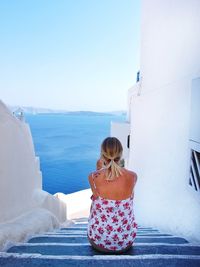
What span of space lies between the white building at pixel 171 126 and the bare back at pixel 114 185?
3.09ft

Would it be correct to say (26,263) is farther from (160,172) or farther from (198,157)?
(160,172)

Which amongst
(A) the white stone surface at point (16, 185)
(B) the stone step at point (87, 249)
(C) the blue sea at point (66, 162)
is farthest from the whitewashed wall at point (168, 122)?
(C) the blue sea at point (66, 162)

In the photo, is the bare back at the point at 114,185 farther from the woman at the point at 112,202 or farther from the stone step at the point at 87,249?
the stone step at the point at 87,249

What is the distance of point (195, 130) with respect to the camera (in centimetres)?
313

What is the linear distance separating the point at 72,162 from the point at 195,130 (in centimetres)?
3708

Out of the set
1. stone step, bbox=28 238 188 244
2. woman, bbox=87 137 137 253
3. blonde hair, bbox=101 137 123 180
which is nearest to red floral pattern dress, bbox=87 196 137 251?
woman, bbox=87 137 137 253

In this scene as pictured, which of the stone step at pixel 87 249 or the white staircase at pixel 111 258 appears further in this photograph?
the stone step at pixel 87 249

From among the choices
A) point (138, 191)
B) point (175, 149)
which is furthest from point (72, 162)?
point (175, 149)

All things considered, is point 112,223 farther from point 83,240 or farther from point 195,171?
point 195,171

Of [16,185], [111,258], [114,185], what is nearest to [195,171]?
[114,185]

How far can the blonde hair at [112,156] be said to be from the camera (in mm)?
2508

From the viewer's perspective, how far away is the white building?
10.8ft

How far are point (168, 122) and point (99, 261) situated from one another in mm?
2642

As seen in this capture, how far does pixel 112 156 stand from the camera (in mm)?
2512
